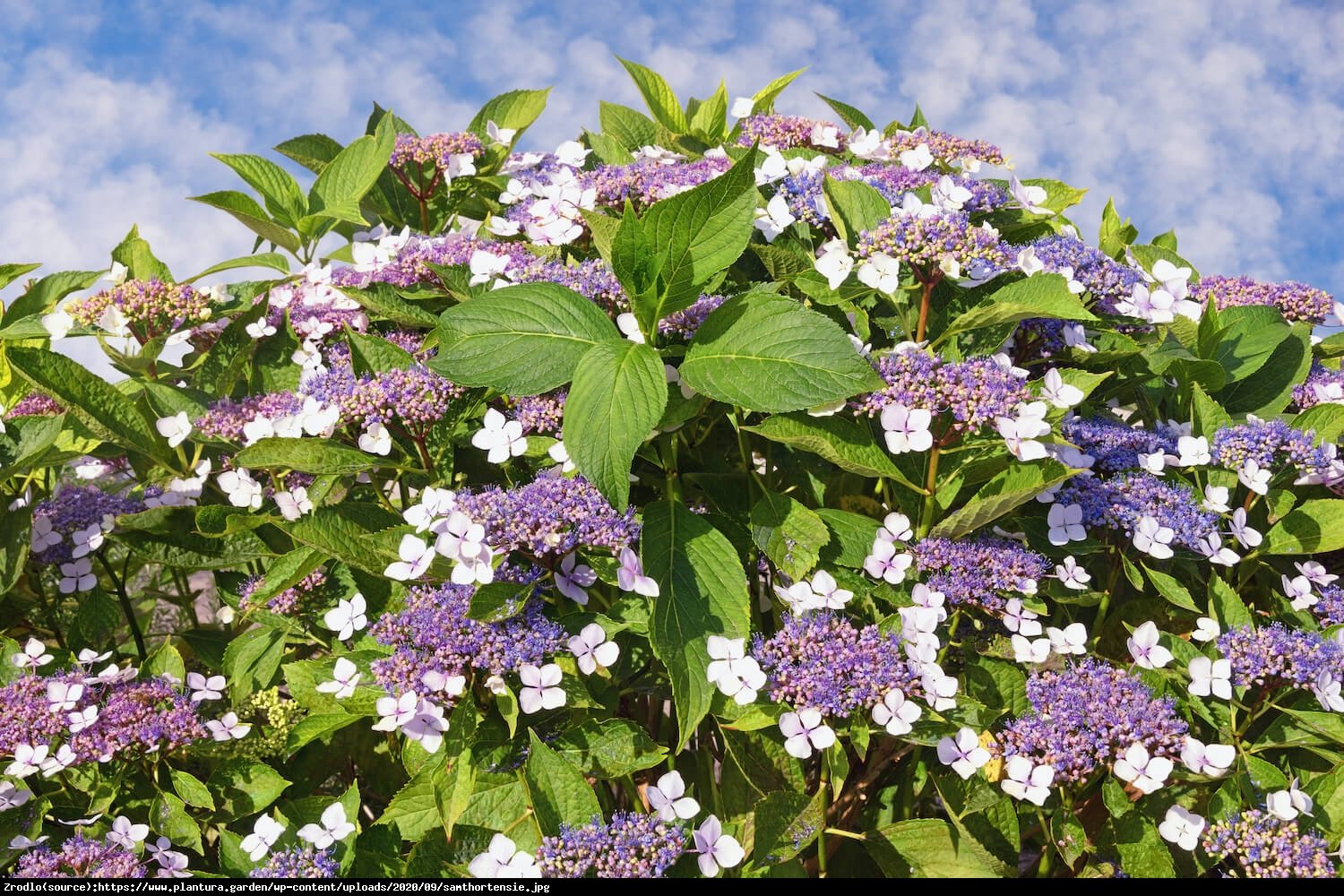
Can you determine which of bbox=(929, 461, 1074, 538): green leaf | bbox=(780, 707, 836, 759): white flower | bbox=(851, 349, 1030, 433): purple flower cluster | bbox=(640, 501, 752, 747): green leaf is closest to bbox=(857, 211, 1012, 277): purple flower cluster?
bbox=(851, 349, 1030, 433): purple flower cluster

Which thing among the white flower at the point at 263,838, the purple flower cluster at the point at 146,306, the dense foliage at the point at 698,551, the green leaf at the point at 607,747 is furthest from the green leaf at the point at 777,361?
the purple flower cluster at the point at 146,306

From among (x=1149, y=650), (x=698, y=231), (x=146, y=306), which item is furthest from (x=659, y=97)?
(x=1149, y=650)

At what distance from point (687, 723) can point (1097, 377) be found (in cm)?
110

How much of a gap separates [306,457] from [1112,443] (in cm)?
180

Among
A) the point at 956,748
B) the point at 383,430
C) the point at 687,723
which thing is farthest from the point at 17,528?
the point at 956,748

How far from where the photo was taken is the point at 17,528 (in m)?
2.63

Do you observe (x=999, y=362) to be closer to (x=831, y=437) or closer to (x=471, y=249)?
(x=831, y=437)

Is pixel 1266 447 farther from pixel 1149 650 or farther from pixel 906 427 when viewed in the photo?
pixel 906 427

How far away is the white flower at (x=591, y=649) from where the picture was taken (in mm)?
2027

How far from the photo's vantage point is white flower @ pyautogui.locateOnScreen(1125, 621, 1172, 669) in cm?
227

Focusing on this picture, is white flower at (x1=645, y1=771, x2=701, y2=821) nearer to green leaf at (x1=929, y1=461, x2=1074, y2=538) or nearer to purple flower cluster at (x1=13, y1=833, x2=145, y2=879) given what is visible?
green leaf at (x1=929, y1=461, x2=1074, y2=538)

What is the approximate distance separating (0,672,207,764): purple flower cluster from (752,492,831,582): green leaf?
1.36m

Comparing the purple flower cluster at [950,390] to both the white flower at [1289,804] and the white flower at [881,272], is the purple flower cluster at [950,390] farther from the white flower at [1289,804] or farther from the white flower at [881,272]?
the white flower at [1289,804]

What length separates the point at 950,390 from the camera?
2045mm
